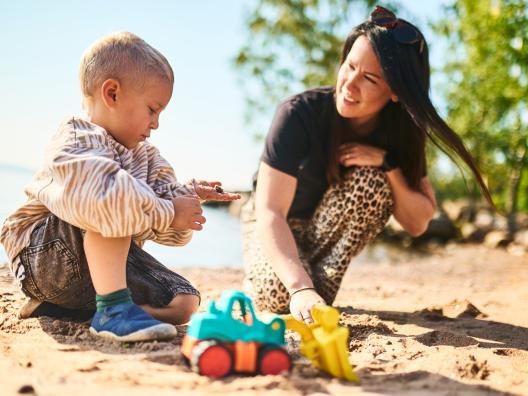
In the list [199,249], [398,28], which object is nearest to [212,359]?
[398,28]

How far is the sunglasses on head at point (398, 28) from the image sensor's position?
2.73m

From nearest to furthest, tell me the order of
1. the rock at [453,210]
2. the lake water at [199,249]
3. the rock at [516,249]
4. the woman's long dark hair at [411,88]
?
the woman's long dark hair at [411,88] → the lake water at [199,249] → the rock at [516,249] → the rock at [453,210]

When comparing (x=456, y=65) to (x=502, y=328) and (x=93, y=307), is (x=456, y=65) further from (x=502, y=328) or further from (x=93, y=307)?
(x=93, y=307)

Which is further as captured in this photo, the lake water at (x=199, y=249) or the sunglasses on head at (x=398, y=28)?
the lake water at (x=199, y=249)

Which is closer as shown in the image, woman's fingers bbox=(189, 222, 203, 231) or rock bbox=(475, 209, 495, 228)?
woman's fingers bbox=(189, 222, 203, 231)

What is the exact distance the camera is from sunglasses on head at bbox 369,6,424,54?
2729 mm

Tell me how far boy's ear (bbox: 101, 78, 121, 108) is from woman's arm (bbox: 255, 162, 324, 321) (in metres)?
0.97

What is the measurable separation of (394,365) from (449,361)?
0.64ft

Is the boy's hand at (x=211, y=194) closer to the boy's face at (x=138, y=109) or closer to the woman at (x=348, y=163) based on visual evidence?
the boy's face at (x=138, y=109)

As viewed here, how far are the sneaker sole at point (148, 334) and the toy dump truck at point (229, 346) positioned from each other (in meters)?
0.27

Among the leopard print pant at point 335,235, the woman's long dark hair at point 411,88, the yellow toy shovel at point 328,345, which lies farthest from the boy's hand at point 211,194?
the woman's long dark hair at point 411,88

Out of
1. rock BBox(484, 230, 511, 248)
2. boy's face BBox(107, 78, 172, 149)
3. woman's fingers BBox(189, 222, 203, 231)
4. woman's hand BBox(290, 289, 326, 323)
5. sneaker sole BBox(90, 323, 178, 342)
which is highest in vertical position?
rock BBox(484, 230, 511, 248)

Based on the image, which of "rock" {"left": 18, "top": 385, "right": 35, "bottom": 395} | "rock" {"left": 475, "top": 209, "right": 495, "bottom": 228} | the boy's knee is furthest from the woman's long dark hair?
"rock" {"left": 475, "top": 209, "right": 495, "bottom": 228}

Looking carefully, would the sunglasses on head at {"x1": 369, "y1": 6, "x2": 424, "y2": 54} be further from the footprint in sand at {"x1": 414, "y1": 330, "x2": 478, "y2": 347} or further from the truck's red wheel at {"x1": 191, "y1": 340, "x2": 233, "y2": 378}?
the truck's red wheel at {"x1": 191, "y1": 340, "x2": 233, "y2": 378}
